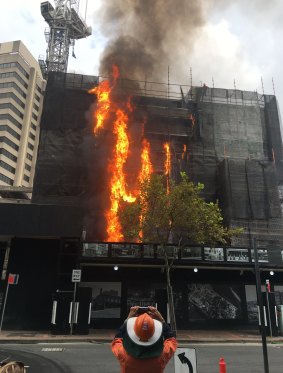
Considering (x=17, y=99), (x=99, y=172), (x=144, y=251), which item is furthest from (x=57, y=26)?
(x=144, y=251)

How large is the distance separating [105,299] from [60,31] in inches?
3091

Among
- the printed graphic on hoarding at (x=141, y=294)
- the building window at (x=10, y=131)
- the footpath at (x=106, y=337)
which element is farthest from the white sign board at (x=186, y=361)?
the building window at (x=10, y=131)

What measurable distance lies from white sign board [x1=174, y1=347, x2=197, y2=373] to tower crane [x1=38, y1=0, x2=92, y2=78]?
84069 mm

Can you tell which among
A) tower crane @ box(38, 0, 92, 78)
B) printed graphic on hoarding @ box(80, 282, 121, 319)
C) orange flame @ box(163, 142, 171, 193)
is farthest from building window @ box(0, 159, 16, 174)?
printed graphic on hoarding @ box(80, 282, 121, 319)

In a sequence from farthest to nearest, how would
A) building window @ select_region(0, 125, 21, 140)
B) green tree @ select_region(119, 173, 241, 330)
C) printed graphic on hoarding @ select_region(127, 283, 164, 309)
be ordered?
1. building window @ select_region(0, 125, 21, 140)
2. printed graphic on hoarding @ select_region(127, 283, 164, 309)
3. green tree @ select_region(119, 173, 241, 330)

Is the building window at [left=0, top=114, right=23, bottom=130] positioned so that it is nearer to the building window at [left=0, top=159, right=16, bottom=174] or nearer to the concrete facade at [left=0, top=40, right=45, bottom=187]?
the concrete facade at [left=0, top=40, right=45, bottom=187]

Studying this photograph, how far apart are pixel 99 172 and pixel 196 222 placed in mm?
16351

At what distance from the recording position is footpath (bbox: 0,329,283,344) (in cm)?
1817

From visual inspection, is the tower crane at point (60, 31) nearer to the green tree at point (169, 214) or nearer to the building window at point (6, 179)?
the building window at point (6, 179)

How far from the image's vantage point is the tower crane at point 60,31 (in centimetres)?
8288

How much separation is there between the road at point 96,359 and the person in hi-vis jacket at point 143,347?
784 cm

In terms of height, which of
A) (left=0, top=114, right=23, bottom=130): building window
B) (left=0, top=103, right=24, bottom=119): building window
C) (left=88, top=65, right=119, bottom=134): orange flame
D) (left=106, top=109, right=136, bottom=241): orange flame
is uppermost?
(left=0, top=103, right=24, bottom=119): building window

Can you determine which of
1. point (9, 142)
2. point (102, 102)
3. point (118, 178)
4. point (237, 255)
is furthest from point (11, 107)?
point (237, 255)

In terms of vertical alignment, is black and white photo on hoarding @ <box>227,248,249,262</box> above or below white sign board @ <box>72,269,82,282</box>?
above
